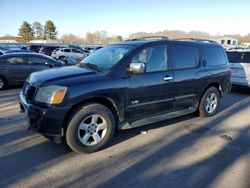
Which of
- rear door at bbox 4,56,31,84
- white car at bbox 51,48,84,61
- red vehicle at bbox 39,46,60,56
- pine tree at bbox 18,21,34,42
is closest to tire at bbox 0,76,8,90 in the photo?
rear door at bbox 4,56,31,84

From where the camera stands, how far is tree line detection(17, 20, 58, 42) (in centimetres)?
8601

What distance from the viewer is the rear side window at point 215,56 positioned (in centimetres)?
651

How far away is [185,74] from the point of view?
18.8ft

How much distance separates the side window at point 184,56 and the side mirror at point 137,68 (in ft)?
3.60

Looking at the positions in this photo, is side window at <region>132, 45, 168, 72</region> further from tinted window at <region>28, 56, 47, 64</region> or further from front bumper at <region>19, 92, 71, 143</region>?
tinted window at <region>28, 56, 47, 64</region>

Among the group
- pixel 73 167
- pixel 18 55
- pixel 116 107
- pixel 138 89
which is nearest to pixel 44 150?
pixel 73 167

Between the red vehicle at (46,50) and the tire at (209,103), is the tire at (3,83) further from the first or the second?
the red vehicle at (46,50)

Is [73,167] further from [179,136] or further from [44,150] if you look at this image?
[179,136]

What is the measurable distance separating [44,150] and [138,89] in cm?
191

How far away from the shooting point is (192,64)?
600 cm

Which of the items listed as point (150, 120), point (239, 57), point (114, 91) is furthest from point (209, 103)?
point (239, 57)

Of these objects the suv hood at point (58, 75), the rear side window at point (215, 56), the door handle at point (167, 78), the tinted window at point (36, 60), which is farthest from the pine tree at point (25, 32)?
the door handle at point (167, 78)

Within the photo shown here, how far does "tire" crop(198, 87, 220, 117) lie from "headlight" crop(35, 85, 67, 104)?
3613 millimetres

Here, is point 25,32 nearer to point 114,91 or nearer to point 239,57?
point 239,57
